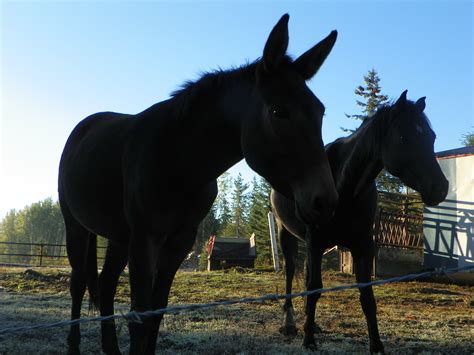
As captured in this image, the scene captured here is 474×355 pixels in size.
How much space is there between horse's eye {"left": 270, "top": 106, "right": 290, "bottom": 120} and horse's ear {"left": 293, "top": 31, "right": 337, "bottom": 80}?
0.38 meters

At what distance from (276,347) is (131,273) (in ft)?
6.81

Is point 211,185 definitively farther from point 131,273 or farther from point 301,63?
point 301,63

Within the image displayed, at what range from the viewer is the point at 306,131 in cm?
207

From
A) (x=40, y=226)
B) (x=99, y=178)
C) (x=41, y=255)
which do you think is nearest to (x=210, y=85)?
(x=99, y=178)

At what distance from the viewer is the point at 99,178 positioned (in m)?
3.19

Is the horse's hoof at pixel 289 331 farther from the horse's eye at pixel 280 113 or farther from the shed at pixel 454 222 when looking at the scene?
the shed at pixel 454 222

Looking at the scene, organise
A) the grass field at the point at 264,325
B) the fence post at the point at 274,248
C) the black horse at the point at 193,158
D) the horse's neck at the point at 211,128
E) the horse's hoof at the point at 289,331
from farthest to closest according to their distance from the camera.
A: the fence post at the point at 274,248, the horse's hoof at the point at 289,331, the grass field at the point at 264,325, the horse's neck at the point at 211,128, the black horse at the point at 193,158

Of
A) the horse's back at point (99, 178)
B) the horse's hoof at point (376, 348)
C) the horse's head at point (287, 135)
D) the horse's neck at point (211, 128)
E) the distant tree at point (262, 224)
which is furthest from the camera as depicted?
the distant tree at point (262, 224)

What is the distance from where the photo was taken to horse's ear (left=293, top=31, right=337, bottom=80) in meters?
2.40

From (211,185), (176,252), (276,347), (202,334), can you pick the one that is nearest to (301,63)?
(211,185)

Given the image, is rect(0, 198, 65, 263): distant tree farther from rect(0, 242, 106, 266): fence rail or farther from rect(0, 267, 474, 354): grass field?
rect(0, 267, 474, 354): grass field

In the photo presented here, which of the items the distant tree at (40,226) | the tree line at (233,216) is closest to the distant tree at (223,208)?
the tree line at (233,216)

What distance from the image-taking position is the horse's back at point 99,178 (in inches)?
120

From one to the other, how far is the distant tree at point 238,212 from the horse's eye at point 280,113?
6206 cm
